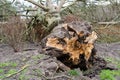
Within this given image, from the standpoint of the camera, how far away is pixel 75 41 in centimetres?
771

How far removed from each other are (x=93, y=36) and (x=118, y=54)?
3157mm

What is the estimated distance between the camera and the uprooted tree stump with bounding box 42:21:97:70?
753 centimetres

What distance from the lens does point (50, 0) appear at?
12.0 metres

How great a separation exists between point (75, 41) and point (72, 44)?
0.11 metres

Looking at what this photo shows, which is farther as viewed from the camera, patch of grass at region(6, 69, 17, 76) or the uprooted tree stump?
the uprooted tree stump

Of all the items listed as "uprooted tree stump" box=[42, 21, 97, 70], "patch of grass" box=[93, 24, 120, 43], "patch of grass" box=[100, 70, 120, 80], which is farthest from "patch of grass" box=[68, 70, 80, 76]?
"patch of grass" box=[93, 24, 120, 43]

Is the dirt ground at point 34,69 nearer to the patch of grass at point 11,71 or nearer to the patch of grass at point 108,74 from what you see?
the patch of grass at point 11,71

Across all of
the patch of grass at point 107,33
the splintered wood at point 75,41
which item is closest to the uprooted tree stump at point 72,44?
the splintered wood at point 75,41

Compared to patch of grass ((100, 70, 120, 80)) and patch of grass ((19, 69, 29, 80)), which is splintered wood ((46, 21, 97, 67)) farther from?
patch of grass ((19, 69, 29, 80))

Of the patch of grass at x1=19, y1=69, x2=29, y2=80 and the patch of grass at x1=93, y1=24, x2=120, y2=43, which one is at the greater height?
the patch of grass at x1=19, y1=69, x2=29, y2=80

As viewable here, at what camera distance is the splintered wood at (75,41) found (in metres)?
7.54

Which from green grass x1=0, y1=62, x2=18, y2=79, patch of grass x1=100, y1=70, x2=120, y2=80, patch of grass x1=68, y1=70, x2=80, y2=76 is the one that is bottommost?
patch of grass x1=100, y1=70, x2=120, y2=80

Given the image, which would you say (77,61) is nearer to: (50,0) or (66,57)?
(66,57)

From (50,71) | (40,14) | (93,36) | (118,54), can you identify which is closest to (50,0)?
(40,14)
